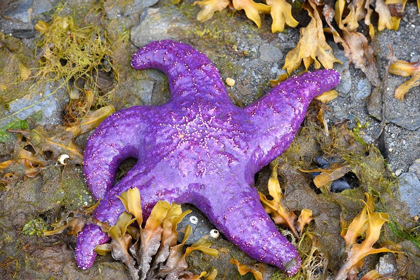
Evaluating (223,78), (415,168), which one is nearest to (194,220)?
(223,78)

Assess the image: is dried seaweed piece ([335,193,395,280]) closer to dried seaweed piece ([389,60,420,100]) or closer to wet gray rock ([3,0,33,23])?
dried seaweed piece ([389,60,420,100])

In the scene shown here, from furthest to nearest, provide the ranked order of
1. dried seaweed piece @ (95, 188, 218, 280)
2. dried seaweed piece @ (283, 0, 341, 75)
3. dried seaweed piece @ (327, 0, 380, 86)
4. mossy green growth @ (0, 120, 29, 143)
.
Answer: dried seaweed piece @ (327, 0, 380, 86), dried seaweed piece @ (283, 0, 341, 75), mossy green growth @ (0, 120, 29, 143), dried seaweed piece @ (95, 188, 218, 280)

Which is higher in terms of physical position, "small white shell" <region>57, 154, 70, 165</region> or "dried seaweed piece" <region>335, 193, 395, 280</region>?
"small white shell" <region>57, 154, 70, 165</region>

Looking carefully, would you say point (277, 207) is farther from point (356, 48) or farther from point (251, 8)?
point (251, 8)

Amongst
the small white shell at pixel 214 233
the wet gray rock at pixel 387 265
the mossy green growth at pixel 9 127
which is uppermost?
the mossy green growth at pixel 9 127

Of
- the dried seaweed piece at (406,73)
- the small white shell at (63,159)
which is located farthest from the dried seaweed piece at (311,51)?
the small white shell at (63,159)

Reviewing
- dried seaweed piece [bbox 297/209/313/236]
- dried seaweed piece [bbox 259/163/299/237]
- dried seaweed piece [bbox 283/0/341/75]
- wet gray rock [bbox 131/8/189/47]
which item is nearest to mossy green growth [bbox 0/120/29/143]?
wet gray rock [bbox 131/8/189/47]

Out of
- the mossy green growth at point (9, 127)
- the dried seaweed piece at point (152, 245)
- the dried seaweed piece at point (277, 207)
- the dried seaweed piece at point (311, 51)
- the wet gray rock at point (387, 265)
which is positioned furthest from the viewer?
the dried seaweed piece at point (311, 51)

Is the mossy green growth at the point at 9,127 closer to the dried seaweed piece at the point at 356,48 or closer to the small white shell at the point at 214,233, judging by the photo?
the small white shell at the point at 214,233
